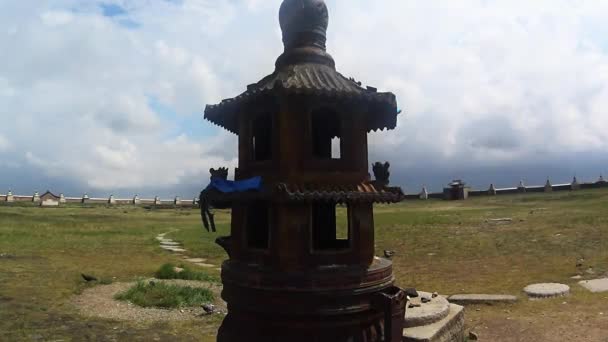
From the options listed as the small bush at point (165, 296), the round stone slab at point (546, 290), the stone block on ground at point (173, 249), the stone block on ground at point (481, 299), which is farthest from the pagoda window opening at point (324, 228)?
the stone block on ground at point (173, 249)

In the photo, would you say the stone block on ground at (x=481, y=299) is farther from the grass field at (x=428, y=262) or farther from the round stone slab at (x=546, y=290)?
the round stone slab at (x=546, y=290)

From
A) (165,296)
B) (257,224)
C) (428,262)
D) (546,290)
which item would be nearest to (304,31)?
(257,224)

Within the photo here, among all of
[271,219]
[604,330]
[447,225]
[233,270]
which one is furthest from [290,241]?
[447,225]

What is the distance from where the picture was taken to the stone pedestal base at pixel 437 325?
31.8 feet

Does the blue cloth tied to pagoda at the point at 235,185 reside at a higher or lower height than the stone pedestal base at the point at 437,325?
higher

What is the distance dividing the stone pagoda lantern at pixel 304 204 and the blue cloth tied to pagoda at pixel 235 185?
64 millimetres

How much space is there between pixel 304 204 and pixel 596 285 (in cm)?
1285

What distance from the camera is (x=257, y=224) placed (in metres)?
8.26

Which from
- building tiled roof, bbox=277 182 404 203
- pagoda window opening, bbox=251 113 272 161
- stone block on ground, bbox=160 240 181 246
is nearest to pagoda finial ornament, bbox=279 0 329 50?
pagoda window opening, bbox=251 113 272 161

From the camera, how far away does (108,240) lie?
32312 millimetres

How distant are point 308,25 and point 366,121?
186 cm

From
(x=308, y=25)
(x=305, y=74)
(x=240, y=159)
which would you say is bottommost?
(x=240, y=159)

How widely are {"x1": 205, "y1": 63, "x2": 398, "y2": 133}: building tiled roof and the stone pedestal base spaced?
4511mm

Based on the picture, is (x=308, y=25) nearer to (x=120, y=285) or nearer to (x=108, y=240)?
(x=120, y=285)
